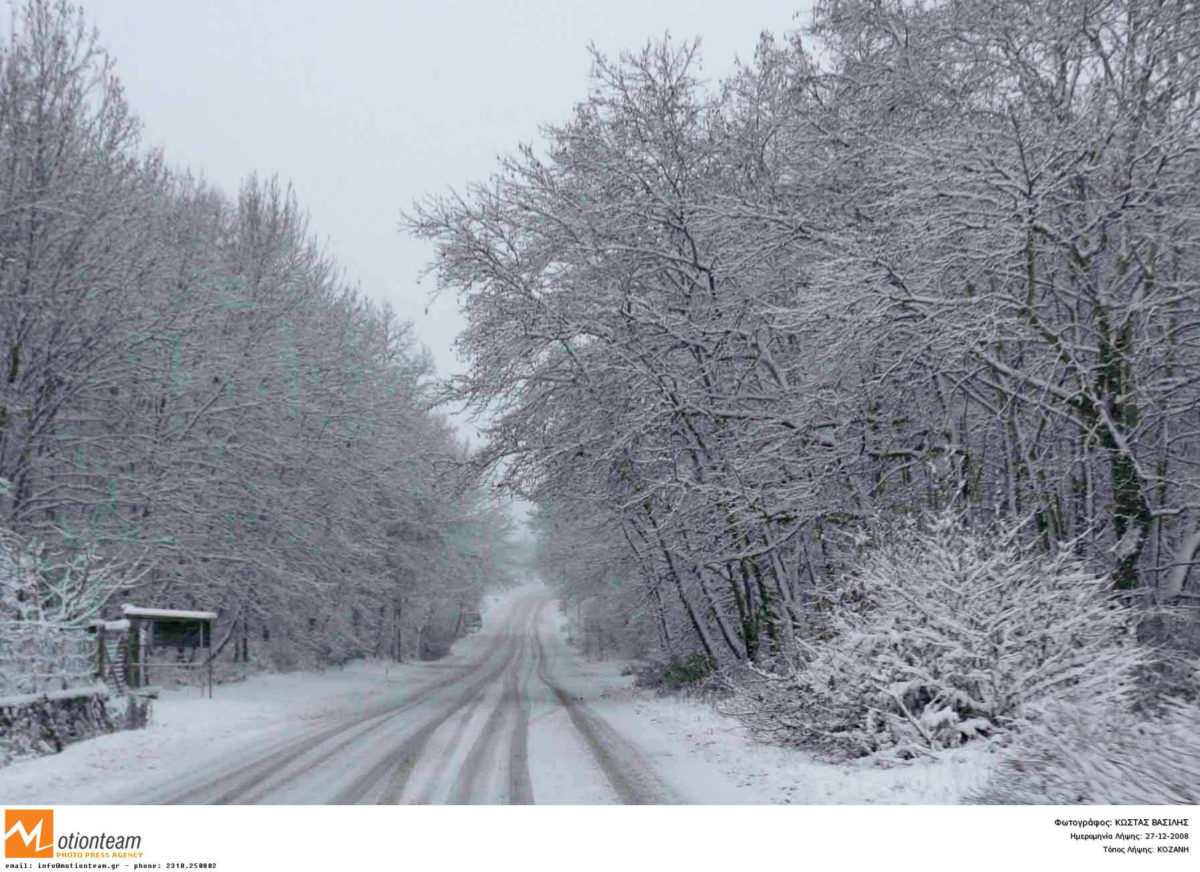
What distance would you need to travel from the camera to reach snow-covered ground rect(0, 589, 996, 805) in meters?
7.34

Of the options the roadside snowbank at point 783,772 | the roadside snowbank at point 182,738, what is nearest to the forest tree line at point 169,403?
→ the roadside snowbank at point 182,738

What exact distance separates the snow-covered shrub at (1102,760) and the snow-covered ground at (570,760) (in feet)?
1.23

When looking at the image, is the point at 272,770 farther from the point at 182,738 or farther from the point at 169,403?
the point at 169,403

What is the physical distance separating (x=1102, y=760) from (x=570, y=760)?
5.36 m

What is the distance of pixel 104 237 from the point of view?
17609 millimetres

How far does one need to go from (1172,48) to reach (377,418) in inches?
853

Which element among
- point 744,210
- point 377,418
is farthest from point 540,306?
point 377,418

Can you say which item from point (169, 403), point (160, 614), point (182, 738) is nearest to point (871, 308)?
point (182, 738)

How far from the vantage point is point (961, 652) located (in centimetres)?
789

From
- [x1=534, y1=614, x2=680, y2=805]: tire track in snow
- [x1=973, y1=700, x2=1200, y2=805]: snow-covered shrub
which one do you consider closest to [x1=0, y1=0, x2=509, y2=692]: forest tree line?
[x1=534, y1=614, x2=680, y2=805]: tire track in snow

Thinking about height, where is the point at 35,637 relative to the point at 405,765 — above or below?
above

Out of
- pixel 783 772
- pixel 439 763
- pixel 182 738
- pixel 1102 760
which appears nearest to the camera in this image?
pixel 1102 760

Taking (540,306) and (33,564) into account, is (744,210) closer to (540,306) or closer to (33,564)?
(540,306)
